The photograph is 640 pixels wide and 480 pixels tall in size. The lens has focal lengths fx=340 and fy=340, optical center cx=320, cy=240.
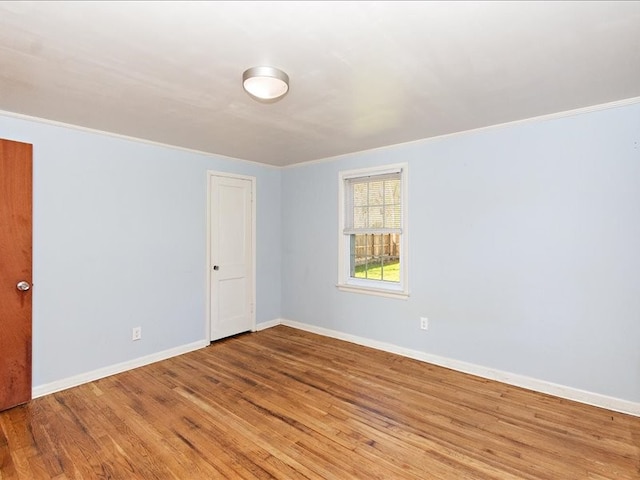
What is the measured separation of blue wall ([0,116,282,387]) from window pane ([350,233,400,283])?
192 centimetres

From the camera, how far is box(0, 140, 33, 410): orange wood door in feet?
8.89

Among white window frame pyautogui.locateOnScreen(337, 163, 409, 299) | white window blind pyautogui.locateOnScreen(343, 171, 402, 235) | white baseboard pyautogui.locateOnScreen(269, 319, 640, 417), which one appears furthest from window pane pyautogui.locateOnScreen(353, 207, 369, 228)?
white baseboard pyautogui.locateOnScreen(269, 319, 640, 417)

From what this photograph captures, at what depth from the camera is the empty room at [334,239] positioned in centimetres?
180

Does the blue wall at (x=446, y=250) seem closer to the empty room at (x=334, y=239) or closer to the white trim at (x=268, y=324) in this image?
the empty room at (x=334, y=239)

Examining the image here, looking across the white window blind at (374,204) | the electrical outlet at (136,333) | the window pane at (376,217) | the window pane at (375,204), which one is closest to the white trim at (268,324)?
the electrical outlet at (136,333)

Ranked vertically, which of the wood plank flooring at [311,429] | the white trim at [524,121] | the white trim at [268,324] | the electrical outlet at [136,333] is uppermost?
the white trim at [524,121]

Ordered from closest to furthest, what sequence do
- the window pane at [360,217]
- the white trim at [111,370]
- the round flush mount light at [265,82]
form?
the round flush mount light at [265,82], the white trim at [111,370], the window pane at [360,217]

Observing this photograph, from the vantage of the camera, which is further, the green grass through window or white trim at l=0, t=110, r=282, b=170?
the green grass through window

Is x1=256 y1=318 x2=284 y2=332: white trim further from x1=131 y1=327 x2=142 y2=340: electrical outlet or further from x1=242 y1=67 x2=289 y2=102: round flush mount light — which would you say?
x1=242 y1=67 x2=289 y2=102: round flush mount light

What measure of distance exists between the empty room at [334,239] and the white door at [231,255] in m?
0.04

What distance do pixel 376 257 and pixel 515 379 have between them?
74.7 inches

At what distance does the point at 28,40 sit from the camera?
5.65 feet

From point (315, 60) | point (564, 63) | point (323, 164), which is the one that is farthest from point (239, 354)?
point (564, 63)

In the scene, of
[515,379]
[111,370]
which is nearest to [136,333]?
[111,370]
